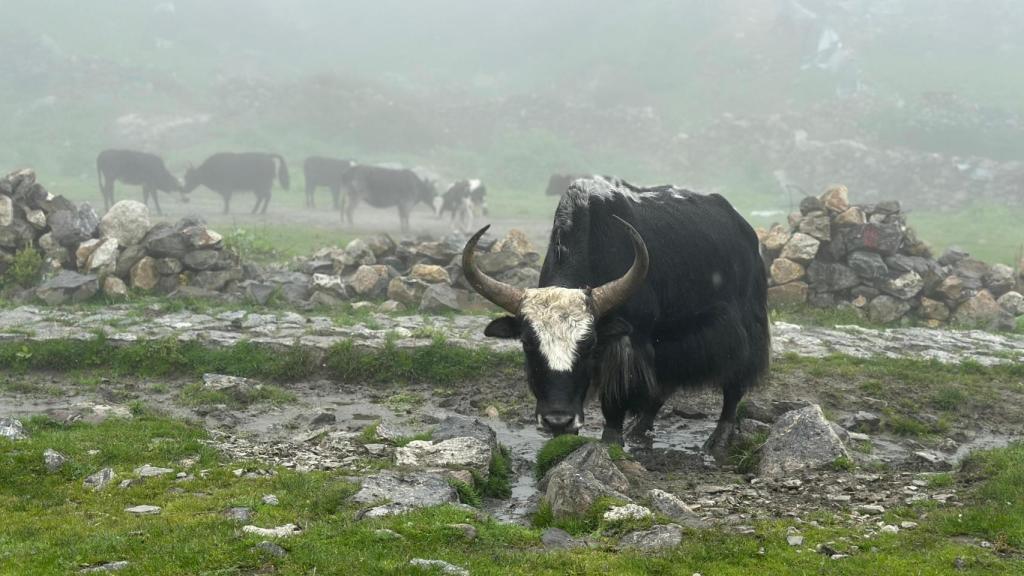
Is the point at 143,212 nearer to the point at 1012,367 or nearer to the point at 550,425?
the point at 550,425

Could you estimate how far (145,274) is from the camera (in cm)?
1295

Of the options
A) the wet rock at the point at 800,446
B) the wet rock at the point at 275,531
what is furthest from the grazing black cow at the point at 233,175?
the wet rock at the point at 275,531

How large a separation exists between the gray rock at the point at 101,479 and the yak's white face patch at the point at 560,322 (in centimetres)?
314

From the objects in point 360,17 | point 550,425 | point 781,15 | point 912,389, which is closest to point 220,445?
point 550,425

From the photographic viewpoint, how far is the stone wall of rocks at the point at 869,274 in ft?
45.4

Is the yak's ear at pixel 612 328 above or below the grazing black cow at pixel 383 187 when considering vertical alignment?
below

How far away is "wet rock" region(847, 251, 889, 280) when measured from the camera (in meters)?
13.8

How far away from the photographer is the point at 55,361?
10.0m

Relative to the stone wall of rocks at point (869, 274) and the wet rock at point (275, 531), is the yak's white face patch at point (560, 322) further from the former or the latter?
the stone wall of rocks at point (869, 274)

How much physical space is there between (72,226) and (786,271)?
35.7 ft

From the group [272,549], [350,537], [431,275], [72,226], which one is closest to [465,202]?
[431,275]

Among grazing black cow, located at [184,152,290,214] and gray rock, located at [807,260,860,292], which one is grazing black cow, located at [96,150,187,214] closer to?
grazing black cow, located at [184,152,290,214]

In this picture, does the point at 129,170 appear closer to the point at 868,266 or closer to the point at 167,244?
the point at 167,244

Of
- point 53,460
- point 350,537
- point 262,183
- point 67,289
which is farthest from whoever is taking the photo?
point 262,183
